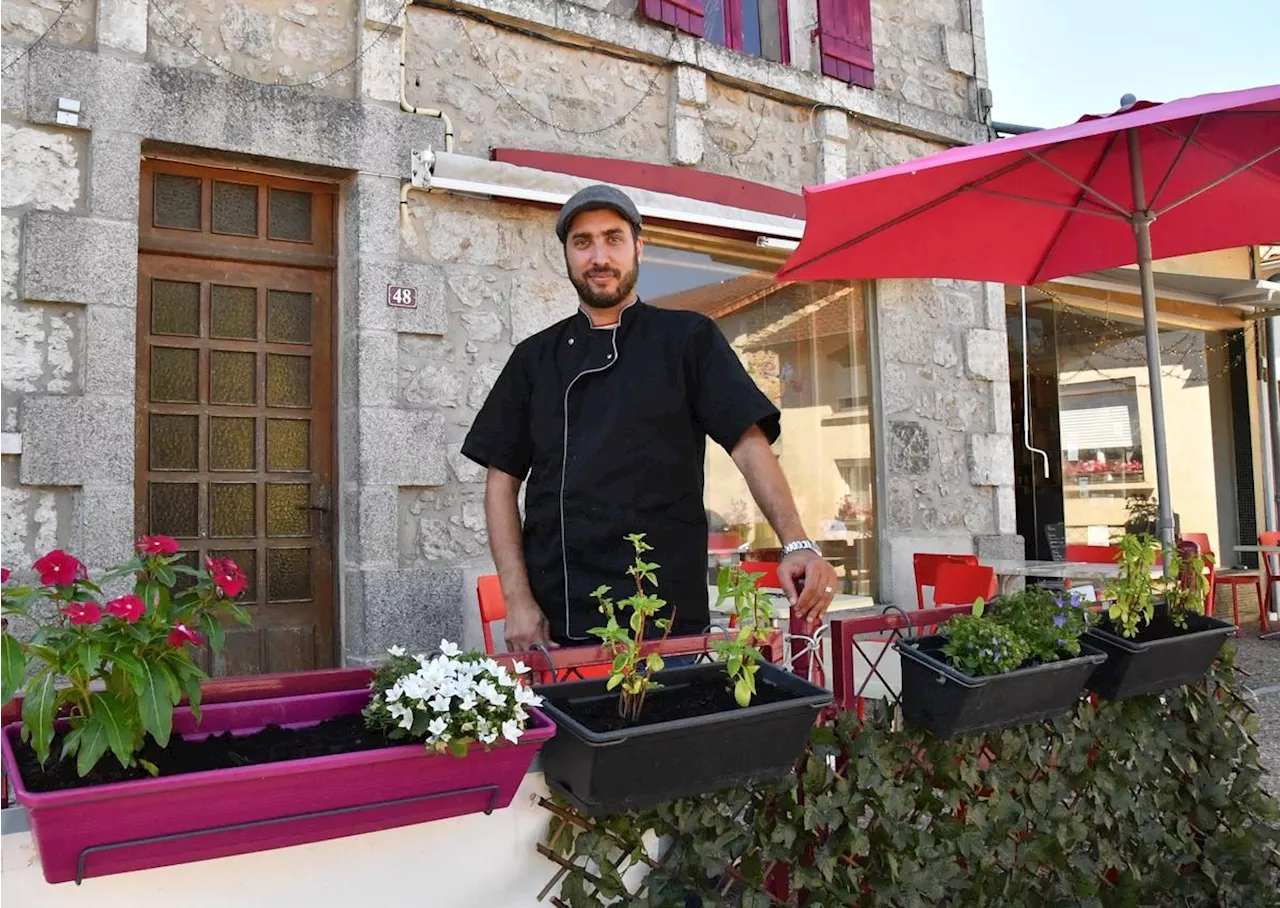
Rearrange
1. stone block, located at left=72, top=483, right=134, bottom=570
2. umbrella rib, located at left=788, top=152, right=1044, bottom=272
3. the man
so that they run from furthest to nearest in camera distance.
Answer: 1. stone block, located at left=72, top=483, right=134, bottom=570
2. umbrella rib, located at left=788, top=152, right=1044, bottom=272
3. the man

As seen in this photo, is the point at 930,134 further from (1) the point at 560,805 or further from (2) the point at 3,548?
(1) the point at 560,805

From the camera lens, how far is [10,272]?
13.6 feet

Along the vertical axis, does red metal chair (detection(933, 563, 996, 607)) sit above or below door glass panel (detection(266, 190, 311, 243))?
below

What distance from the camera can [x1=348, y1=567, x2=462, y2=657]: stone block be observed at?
4.80m

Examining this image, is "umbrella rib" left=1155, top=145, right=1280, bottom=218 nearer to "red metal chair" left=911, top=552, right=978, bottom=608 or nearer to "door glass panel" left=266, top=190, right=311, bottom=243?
"red metal chair" left=911, top=552, right=978, bottom=608

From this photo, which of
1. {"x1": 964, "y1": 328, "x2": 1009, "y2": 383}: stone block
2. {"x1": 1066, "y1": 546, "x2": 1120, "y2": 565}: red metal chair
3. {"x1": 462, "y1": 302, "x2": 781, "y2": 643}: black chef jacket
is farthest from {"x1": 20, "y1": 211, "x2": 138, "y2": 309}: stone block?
{"x1": 1066, "y1": 546, "x2": 1120, "y2": 565}: red metal chair

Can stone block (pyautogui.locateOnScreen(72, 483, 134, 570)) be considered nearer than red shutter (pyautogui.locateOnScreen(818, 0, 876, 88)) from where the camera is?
Yes

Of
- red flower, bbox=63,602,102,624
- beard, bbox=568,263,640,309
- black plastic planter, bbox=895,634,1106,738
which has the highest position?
beard, bbox=568,263,640,309

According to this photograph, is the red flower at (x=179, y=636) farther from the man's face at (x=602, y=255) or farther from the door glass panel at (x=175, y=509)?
the door glass panel at (x=175, y=509)

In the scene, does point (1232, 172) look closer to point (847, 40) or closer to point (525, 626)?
point (525, 626)

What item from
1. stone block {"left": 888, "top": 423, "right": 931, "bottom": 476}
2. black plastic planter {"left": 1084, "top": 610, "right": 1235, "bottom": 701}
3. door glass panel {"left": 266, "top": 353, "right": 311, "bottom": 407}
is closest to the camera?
black plastic planter {"left": 1084, "top": 610, "right": 1235, "bottom": 701}

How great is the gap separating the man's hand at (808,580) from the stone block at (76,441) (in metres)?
3.41

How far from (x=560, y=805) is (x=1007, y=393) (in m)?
6.38

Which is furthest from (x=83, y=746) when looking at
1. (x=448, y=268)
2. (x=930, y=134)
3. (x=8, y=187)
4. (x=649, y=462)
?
(x=930, y=134)
